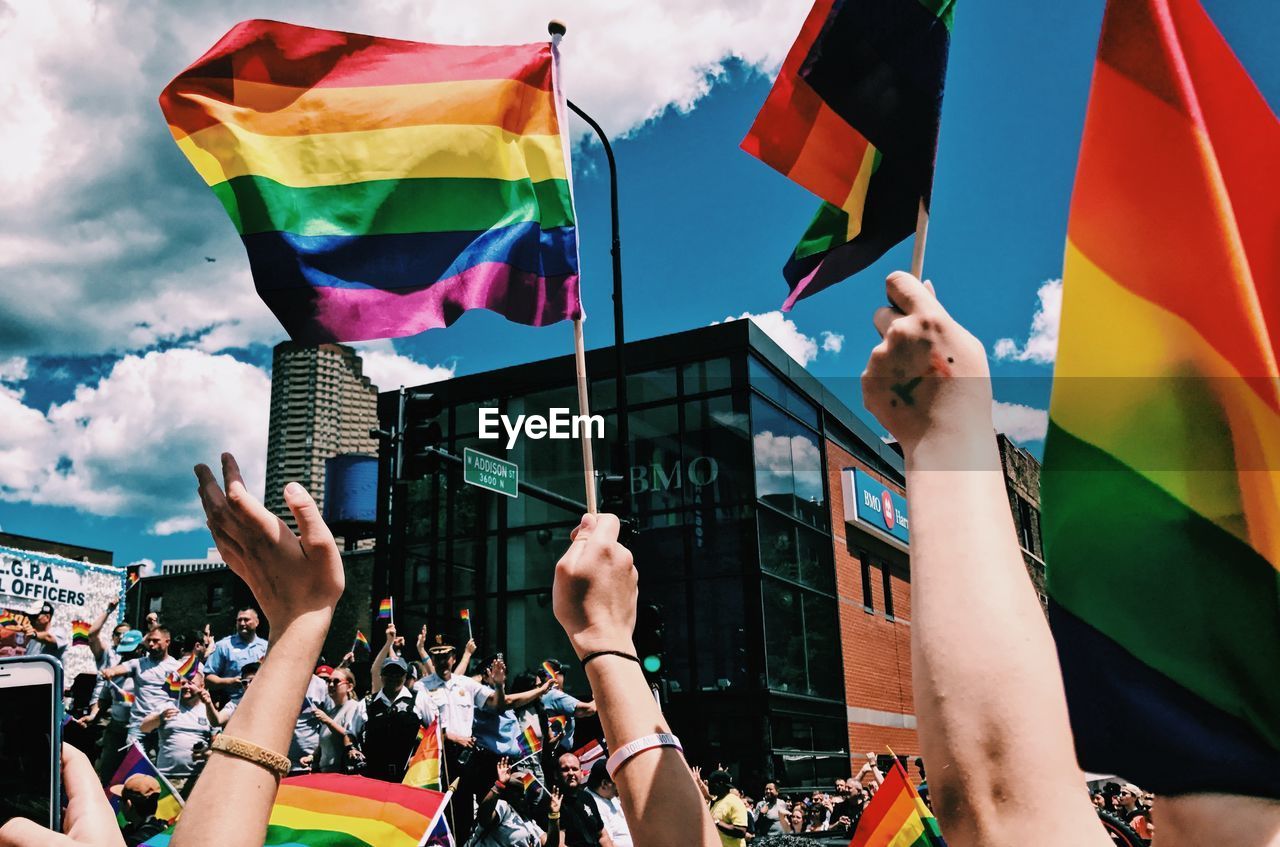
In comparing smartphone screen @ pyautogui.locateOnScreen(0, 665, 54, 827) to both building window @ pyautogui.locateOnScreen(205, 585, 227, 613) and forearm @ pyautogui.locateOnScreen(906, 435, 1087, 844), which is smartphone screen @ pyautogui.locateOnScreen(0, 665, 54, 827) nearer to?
forearm @ pyautogui.locateOnScreen(906, 435, 1087, 844)

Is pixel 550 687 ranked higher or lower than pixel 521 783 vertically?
higher

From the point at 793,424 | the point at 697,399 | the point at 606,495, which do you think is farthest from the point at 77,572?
the point at 606,495

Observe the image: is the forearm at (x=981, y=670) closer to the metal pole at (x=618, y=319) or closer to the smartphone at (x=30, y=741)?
the smartphone at (x=30, y=741)

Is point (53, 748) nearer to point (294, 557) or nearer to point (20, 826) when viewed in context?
point (20, 826)

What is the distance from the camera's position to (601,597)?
2.05 m

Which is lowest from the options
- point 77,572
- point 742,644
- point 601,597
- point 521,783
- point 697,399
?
point 521,783

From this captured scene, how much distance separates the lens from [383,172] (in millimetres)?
4258

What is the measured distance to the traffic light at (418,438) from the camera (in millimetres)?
12680

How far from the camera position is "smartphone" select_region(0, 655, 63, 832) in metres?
1.70

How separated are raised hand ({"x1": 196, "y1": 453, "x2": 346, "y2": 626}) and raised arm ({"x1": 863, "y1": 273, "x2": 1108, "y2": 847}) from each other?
111 cm

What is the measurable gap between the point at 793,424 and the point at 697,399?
3476mm

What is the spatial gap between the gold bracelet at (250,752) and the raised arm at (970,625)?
1.14 meters

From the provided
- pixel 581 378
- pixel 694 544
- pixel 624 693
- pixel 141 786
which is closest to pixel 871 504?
pixel 694 544

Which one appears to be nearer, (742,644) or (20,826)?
(20,826)
